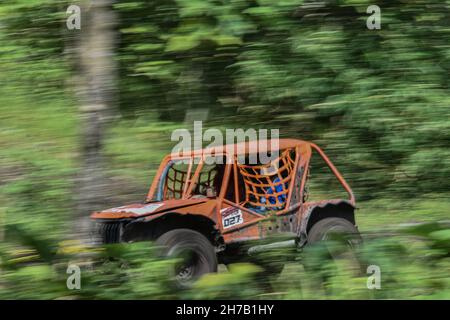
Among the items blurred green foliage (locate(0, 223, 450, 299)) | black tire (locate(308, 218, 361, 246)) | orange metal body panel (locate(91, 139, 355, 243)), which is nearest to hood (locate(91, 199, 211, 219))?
orange metal body panel (locate(91, 139, 355, 243))

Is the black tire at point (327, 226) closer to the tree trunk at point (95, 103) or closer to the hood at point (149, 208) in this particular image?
the hood at point (149, 208)

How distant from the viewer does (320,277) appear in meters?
2.24

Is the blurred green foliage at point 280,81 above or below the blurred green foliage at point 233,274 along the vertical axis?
above

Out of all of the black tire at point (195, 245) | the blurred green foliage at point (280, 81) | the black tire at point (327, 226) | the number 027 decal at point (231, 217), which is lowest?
the black tire at point (195, 245)

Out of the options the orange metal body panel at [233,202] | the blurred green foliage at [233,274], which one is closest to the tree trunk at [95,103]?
the blurred green foliage at [233,274]

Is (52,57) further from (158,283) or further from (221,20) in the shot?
(158,283)

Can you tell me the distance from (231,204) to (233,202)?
0.08 metres

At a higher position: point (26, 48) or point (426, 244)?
point (26, 48)

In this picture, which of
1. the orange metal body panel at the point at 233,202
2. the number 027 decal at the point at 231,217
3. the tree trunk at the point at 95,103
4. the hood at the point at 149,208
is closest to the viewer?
the tree trunk at the point at 95,103

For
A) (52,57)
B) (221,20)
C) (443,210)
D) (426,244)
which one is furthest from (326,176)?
(426,244)

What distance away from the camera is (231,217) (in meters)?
5.31

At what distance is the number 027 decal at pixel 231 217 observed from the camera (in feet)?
17.3

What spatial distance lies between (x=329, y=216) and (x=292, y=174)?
0.51 m

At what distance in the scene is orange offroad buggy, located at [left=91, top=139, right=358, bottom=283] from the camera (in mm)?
4910
